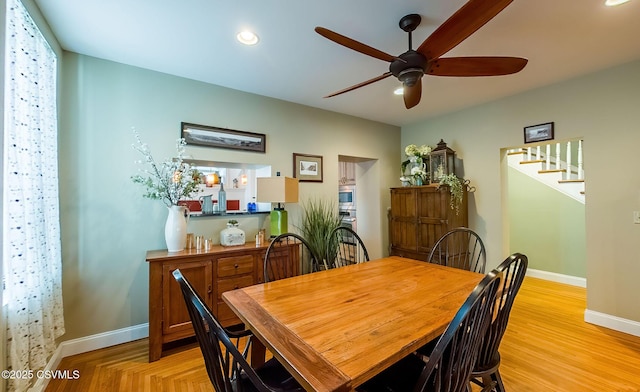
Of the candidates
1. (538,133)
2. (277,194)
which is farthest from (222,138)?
(538,133)

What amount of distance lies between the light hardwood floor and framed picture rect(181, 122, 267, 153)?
200cm

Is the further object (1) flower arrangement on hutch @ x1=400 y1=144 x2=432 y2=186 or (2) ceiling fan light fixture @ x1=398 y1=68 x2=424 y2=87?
(1) flower arrangement on hutch @ x1=400 y1=144 x2=432 y2=186

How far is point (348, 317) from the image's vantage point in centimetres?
119

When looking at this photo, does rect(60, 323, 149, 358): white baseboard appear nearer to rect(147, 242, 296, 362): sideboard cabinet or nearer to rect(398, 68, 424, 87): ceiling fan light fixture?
rect(147, 242, 296, 362): sideboard cabinet

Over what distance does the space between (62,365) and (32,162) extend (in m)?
1.64

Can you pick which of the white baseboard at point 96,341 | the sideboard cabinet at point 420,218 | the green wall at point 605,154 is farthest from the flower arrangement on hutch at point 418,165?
the white baseboard at point 96,341

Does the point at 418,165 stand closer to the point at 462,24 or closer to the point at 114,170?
the point at 462,24

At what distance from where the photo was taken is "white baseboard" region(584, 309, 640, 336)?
2.54 m

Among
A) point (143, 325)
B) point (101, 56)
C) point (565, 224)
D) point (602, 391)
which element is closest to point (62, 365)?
point (143, 325)

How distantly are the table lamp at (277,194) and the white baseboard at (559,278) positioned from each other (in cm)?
413

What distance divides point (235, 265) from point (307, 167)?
162 centimetres

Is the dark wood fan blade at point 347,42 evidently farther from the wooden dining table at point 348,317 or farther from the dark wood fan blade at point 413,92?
the wooden dining table at point 348,317

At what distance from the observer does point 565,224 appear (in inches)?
157

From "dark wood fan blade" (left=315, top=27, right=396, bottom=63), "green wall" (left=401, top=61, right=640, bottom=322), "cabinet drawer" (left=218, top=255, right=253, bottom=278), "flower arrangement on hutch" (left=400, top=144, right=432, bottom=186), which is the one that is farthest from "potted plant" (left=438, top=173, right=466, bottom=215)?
"cabinet drawer" (left=218, top=255, right=253, bottom=278)
